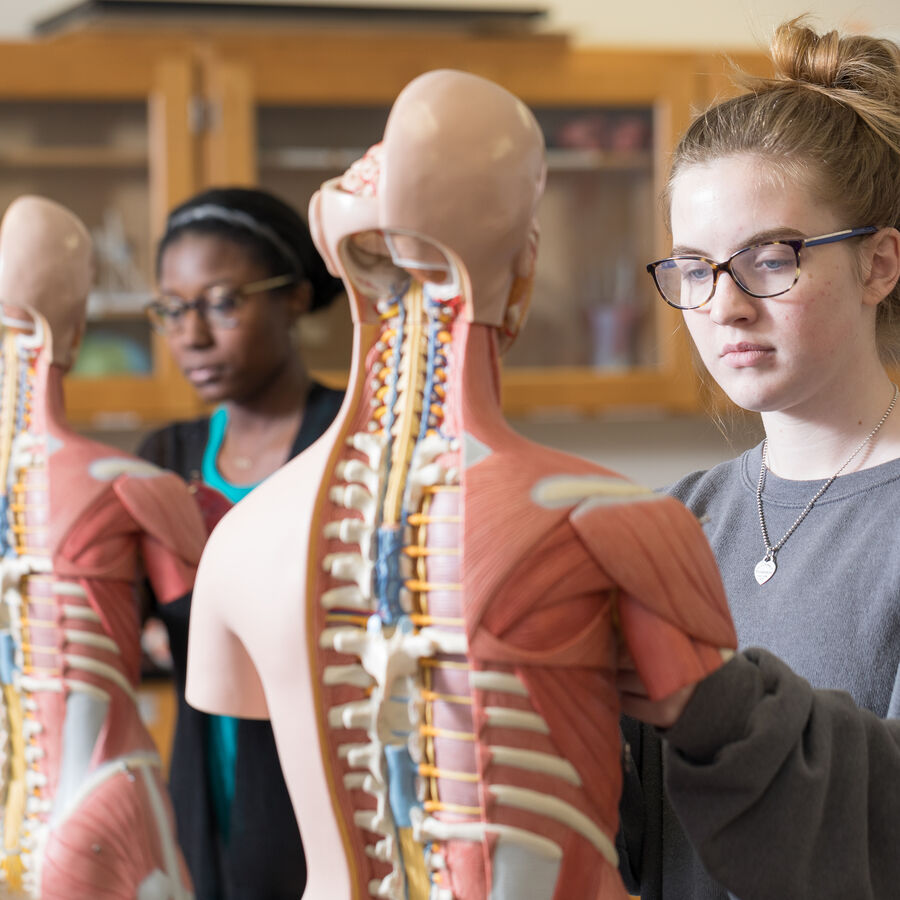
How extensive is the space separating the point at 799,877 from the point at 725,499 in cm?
45

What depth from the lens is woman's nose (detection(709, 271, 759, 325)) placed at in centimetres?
93

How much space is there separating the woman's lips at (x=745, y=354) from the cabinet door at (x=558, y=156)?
180 cm

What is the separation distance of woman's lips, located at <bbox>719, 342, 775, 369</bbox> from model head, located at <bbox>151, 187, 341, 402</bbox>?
818mm

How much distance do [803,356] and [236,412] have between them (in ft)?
3.07

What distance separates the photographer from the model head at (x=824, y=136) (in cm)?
97

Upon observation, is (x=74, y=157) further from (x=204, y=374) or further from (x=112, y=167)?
(x=204, y=374)

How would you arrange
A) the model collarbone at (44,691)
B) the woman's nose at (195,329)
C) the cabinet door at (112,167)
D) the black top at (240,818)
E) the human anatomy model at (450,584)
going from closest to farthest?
the human anatomy model at (450,584), the model collarbone at (44,691), the black top at (240,818), the woman's nose at (195,329), the cabinet door at (112,167)

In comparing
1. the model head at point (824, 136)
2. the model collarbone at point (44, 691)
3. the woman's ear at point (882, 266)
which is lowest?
the model collarbone at point (44, 691)

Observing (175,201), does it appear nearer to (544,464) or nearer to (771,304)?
(771,304)

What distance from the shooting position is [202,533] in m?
1.16

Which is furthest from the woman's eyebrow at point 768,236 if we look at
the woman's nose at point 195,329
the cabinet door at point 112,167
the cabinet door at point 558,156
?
the cabinet door at point 112,167

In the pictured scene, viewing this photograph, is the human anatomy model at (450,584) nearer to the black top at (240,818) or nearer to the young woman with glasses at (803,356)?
the young woman with glasses at (803,356)

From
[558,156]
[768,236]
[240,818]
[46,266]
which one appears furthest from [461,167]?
[558,156]

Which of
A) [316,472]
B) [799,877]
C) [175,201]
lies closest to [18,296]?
[316,472]
